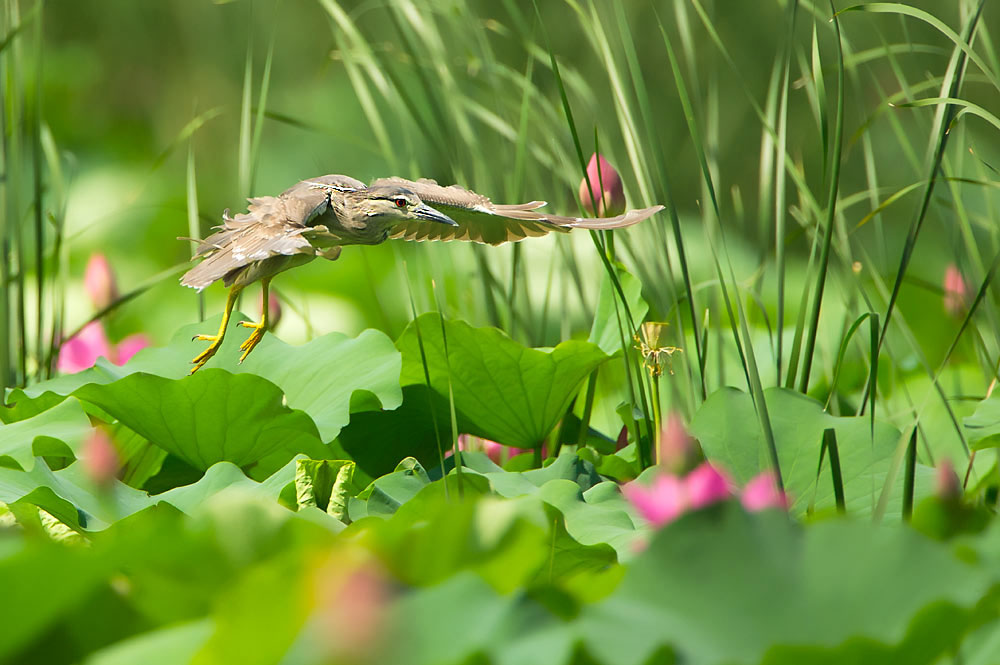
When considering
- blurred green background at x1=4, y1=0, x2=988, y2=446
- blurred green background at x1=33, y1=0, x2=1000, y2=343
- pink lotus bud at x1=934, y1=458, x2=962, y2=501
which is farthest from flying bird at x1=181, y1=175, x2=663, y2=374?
A: blurred green background at x1=33, y1=0, x2=1000, y2=343

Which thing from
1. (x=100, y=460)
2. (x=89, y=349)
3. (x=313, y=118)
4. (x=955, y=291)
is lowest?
(x=955, y=291)

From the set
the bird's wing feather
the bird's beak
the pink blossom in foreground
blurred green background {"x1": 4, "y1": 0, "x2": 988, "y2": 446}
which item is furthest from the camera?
blurred green background {"x1": 4, "y1": 0, "x2": 988, "y2": 446}

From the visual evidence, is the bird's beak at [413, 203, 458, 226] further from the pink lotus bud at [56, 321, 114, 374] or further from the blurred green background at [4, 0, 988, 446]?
the pink lotus bud at [56, 321, 114, 374]

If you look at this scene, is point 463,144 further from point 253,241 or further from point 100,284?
point 253,241

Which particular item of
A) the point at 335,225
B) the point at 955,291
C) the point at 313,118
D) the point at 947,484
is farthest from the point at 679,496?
the point at 313,118

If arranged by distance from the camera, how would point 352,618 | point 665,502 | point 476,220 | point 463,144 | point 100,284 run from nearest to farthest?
point 352,618 → point 665,502 → point 476,220 → point 100,284 → point 463,144

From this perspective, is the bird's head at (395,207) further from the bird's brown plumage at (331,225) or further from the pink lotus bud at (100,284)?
the pink lotus bud at (100,284)

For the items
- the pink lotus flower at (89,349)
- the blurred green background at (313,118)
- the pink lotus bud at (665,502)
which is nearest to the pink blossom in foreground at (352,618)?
the pink lotus bud at (665,502)

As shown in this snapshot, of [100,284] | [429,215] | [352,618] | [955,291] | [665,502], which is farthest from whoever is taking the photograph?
[100,284]
